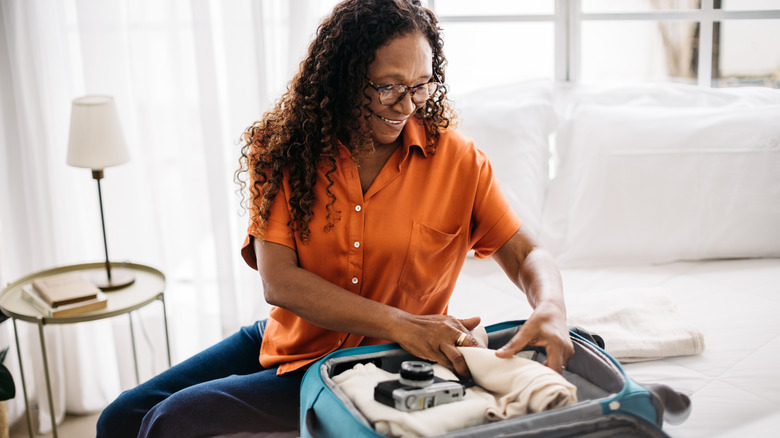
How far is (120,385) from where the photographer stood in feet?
7.93

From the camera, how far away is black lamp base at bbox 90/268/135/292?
194 centimetres

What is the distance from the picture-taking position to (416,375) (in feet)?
3.20

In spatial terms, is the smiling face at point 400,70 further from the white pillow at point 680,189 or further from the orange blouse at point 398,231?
the white pillow at point 680,189

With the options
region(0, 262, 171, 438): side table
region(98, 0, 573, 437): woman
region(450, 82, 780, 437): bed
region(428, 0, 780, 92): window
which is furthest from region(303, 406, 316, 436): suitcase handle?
region(428, 0, 780, 92): window

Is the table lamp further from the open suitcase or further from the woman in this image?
the open suitcase

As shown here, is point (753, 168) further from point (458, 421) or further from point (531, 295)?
point (458, 421)

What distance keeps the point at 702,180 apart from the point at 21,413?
7.14ft

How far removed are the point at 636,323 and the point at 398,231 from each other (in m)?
0.63

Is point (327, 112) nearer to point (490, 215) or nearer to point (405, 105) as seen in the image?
point (405, 105)

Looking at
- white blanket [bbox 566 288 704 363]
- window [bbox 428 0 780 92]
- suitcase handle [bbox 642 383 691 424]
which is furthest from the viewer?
window [bbox 428 0 780 92]

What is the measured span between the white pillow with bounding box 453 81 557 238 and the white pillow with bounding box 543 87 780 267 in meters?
0.15

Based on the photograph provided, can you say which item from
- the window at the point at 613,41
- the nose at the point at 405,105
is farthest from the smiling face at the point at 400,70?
the window at the point at 613,41

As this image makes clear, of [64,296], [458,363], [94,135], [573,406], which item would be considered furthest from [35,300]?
[573,406]

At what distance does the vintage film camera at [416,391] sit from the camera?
945mm
